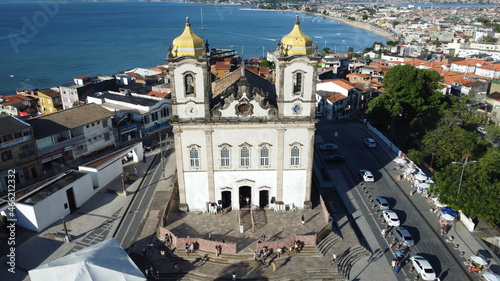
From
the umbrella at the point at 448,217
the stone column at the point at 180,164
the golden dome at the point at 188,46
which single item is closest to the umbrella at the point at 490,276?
the umbrella at the point at 448,217

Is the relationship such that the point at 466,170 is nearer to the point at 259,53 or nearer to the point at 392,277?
the point at 392,277

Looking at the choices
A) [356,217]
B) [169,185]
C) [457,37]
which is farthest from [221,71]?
[457,37]

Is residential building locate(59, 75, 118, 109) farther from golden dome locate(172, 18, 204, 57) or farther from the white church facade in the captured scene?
golden dome locate(172, 18, 204, 57)

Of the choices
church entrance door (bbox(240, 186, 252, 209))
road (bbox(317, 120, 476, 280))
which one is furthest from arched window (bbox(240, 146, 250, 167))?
road (bbox(317, 120, 476, 280))

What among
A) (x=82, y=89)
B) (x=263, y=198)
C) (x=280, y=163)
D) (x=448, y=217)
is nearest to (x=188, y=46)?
(x=280, y=163)

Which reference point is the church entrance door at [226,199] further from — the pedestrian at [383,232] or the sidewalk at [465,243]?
the sidewalk at [465,243]

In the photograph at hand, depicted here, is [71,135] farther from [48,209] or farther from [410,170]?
[410,170]
